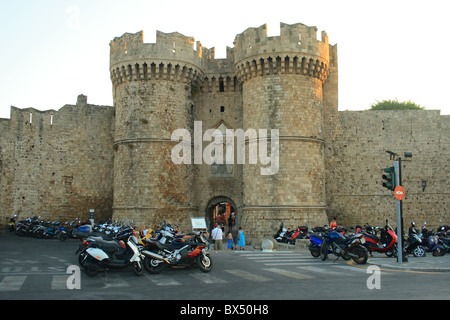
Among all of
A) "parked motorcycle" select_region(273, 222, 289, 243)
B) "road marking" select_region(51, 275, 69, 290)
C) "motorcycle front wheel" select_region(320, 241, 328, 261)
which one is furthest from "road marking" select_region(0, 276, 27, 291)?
"parked motorcycle" select_region(273, 222, 289, 243)

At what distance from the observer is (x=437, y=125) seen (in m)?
23.1

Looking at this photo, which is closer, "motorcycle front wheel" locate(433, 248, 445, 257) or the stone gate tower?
"motorcycle front wheel" locate(433, 248, 445, 257)

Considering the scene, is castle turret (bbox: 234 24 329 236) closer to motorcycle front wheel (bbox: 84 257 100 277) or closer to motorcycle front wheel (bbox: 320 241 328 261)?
motorcycle front wheel (bbox: 320 241 328 261)

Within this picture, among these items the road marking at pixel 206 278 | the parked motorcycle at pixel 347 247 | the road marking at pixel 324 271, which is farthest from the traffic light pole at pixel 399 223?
the road marking at pixel 206 278

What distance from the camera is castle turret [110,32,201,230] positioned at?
21.4 metres

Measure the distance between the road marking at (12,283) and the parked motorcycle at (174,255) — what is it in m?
2.61

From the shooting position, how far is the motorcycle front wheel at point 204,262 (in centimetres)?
1073

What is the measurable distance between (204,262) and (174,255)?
0.72 metres

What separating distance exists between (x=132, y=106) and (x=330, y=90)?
977cm

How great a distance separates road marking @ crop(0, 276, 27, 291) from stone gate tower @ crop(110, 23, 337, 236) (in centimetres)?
1173

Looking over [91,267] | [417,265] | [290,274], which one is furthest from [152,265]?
[417,265]

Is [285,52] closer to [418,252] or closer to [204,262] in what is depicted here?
[418,252]

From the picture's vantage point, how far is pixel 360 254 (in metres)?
11.9

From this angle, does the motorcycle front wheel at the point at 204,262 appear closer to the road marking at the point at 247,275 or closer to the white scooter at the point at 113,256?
the road marking at the point at 247,275
